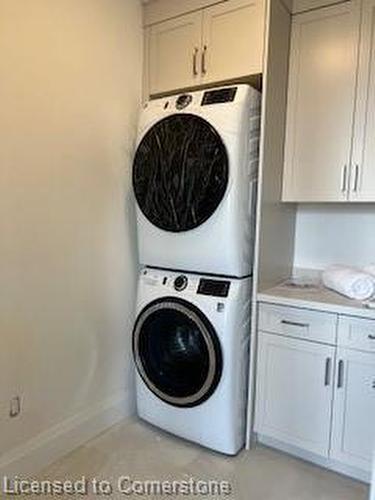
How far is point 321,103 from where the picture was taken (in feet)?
7.06

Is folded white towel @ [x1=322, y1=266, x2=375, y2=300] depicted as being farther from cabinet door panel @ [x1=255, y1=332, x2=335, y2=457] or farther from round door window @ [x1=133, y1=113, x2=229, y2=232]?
round door window @ [x1=133, y1=113, x2=229, y2=232]

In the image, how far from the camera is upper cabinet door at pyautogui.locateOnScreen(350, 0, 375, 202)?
2.00m

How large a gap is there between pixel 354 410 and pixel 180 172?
141 cm

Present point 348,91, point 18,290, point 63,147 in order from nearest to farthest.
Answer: point 18,290 < point 63,147 < point 348,91

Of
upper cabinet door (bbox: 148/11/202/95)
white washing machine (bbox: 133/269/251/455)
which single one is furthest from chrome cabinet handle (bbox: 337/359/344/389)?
upper cabinet door (bbox: 148/11/202/95)

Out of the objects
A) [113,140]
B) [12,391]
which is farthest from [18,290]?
[113,140]

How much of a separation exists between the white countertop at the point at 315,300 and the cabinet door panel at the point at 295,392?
0.19m

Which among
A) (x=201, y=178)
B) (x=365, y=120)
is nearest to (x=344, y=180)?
(x=365, y=120)

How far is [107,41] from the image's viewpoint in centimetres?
213

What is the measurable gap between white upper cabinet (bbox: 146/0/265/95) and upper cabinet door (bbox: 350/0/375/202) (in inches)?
20.7

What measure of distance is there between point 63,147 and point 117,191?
0.42 metres

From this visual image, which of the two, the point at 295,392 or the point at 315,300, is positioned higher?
the point at 315,300

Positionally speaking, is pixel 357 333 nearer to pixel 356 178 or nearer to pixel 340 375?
pixel 340 375

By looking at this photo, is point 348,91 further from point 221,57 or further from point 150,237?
point 150,237
